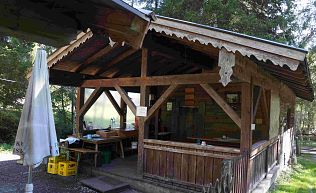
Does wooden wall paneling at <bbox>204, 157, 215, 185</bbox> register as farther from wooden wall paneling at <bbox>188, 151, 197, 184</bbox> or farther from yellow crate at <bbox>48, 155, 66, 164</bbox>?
yellow crate at <bbox>48, 155, 66, 164</bbox>

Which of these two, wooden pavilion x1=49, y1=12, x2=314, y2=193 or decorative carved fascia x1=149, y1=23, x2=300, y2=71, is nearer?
decorative carved fascia x1=149, y1=23, x2=300, y2=71

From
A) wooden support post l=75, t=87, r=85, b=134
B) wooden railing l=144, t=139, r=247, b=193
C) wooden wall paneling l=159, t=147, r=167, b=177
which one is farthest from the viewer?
wooden support post l=75, t=87, r=85, b=134

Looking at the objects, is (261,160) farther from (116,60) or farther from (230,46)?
(116,60)

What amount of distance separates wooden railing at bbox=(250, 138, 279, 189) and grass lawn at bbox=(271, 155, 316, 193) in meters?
0.54

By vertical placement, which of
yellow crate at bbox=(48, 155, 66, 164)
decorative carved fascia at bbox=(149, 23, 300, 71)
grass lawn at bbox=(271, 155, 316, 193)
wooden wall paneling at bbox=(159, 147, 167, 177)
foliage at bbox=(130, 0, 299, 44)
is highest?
foliage at bbox=(130, 0, 299, 44)

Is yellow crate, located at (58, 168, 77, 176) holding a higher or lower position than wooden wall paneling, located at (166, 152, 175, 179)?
lower

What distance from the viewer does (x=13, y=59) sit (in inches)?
491

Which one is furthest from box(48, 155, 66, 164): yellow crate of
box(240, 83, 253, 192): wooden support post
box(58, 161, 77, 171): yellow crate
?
box(240, 83, 253, 192): wooden support post

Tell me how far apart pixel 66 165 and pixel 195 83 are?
13.9 feet

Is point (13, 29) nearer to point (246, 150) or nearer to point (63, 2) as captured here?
point (63, 2)

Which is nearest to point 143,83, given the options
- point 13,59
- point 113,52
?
point 113,52

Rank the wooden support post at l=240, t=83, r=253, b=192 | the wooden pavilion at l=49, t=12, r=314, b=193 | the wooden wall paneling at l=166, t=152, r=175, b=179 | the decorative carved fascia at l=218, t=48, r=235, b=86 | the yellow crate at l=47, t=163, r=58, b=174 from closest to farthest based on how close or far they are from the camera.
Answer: the decorative carved fascia at l=218, t=48, r=235, b=86 < the wooden pavilion at l=49, t=12, r=314, b=193 < the wooden support post at l=240, t=83, r=253, b=192 < the wooden wall paneling at l=166, t=152, r=175, b=179 < the yellow crate at l=47, t=163, r=58, b=174

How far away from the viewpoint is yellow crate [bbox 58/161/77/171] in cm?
805

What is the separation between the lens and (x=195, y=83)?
643 cm
